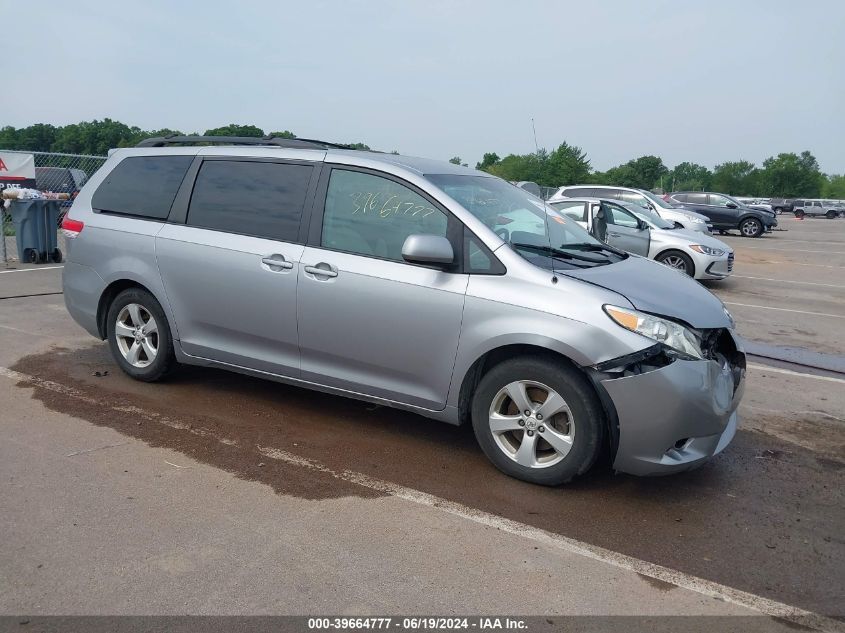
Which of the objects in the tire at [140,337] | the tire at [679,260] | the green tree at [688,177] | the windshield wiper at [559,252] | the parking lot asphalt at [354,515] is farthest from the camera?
the green tree at [688,177]

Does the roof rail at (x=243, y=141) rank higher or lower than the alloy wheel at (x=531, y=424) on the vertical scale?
higher

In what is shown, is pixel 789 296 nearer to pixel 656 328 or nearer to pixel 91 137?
pixel 656 328

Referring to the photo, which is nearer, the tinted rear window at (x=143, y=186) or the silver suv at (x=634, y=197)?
the tinted rear window at (x=143, y=186)

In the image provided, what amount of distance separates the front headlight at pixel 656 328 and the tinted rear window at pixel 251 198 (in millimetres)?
2179

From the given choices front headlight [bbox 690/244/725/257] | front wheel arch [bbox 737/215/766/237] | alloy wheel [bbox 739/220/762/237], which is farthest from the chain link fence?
alloy wheel [bbox 739/220/762/237]

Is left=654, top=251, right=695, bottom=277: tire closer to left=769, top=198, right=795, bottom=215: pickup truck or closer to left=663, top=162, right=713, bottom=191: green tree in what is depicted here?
left=769, top=198, right=795, bottom=215: pickup truck

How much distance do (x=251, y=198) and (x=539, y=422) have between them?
8.44 feet

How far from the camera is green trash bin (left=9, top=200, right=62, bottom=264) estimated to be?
12562 millimetres

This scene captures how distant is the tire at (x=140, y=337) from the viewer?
221 inches

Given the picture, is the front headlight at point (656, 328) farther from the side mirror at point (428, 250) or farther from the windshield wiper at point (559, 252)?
the side mirror at point (428, 250)

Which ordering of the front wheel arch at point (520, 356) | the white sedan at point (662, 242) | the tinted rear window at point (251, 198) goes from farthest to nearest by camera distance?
the white sedan at point (662, 242) → the tinted rear window at point (251, 198) → the front wheel arch at point (520, 356)

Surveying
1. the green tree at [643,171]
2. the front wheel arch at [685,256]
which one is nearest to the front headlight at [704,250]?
the front wheel arch at [685,256]

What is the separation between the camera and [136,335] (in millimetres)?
5762

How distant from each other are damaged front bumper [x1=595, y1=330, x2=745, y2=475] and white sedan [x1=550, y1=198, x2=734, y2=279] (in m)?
9.15
